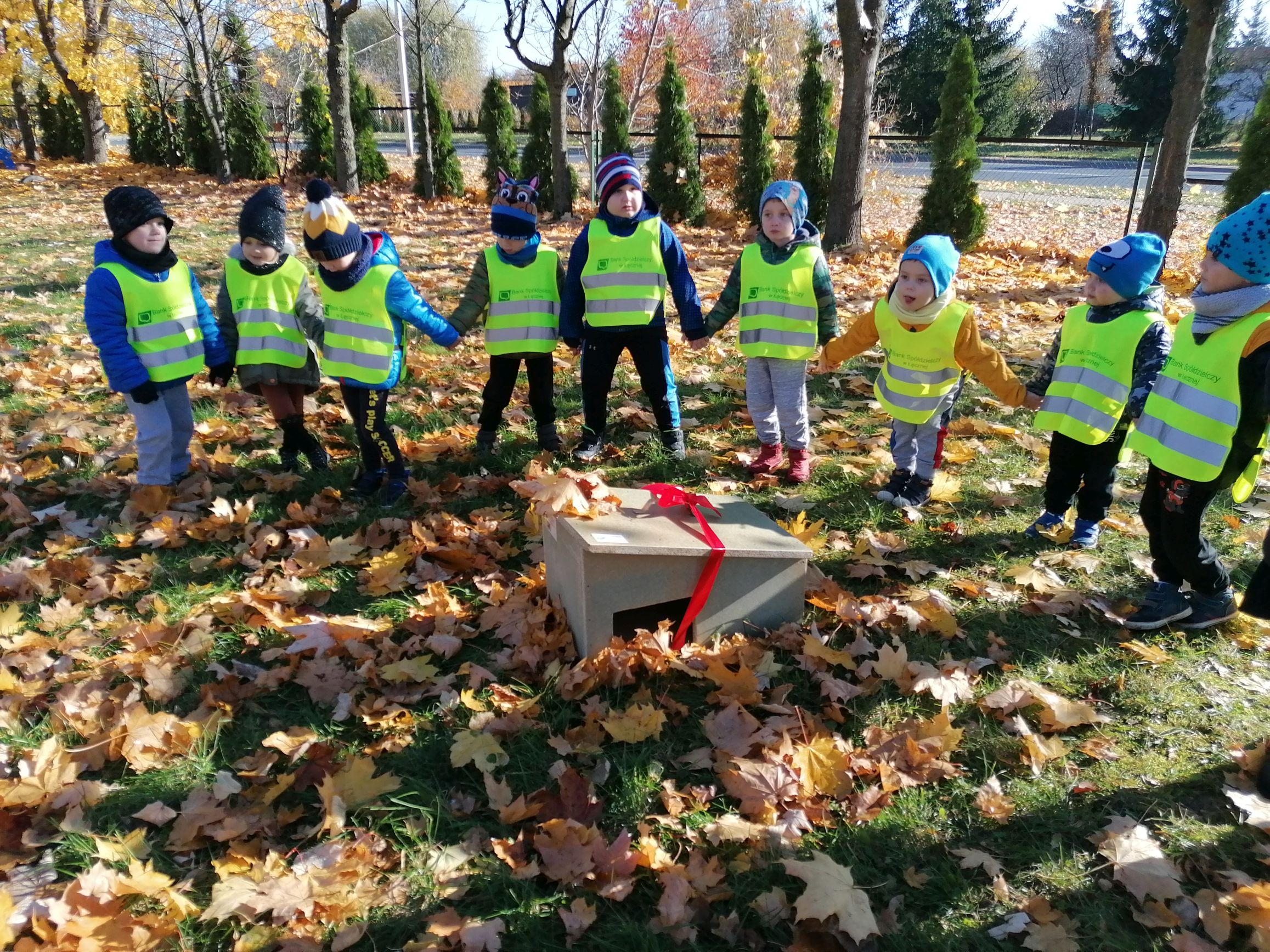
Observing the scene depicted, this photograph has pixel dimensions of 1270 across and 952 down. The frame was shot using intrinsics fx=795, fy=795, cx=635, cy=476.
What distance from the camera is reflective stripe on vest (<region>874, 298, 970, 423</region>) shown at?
13.6ft

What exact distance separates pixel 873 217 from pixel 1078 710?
15.6 meters

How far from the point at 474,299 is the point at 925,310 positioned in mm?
2647

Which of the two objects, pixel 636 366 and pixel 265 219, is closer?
pixel 265 219

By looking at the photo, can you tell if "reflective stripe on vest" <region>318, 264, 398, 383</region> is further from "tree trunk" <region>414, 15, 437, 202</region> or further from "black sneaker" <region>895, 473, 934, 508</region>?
"tree trunk" <region>414, 15, 437, 202</region>

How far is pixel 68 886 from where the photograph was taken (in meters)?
2.32

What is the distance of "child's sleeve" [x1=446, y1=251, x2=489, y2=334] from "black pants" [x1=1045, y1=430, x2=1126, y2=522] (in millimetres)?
3365

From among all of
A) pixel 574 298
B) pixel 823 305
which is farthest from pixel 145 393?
pixel 823 305

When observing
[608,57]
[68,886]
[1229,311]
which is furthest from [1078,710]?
[608,57]

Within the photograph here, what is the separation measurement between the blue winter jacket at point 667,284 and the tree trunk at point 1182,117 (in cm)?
767

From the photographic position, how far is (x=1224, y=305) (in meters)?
2.97

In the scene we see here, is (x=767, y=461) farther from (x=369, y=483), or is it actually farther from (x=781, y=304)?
(x=369, y=483)

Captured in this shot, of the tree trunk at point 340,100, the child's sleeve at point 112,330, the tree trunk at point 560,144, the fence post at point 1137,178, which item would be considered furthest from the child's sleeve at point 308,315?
the tree trunk at point 340,100

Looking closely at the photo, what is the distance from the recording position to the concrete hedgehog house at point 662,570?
308 cm

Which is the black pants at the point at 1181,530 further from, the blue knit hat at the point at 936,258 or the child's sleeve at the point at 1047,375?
the blue knit hat at the point at 936,258
